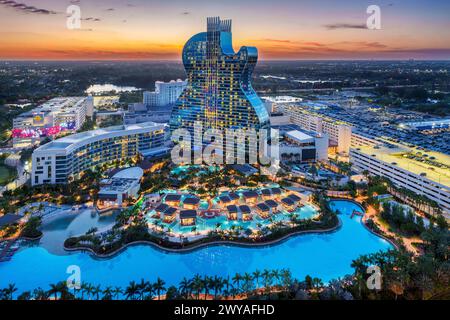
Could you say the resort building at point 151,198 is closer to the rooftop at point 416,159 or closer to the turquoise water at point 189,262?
the turquoise water at point 189,262

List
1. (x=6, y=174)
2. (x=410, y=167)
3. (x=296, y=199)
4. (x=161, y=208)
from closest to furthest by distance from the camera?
(x=161, y=208) < (x=296, y=199) < (x=410, y=167) < (x=6, y=174)

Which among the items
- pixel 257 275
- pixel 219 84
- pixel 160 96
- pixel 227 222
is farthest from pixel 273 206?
pixel 160 96

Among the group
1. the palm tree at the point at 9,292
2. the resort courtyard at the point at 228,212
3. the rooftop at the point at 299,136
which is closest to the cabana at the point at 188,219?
the resort courtyard at the point at 228,212

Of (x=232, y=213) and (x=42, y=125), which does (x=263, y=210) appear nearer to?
(x=232, y=213)

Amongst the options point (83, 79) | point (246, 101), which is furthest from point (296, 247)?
point (83, 79)

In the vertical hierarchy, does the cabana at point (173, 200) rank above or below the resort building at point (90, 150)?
below

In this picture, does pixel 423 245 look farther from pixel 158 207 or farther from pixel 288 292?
pixel 158 207

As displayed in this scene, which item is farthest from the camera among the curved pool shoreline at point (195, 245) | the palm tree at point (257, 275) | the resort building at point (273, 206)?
the resort building at point (273, 206)
